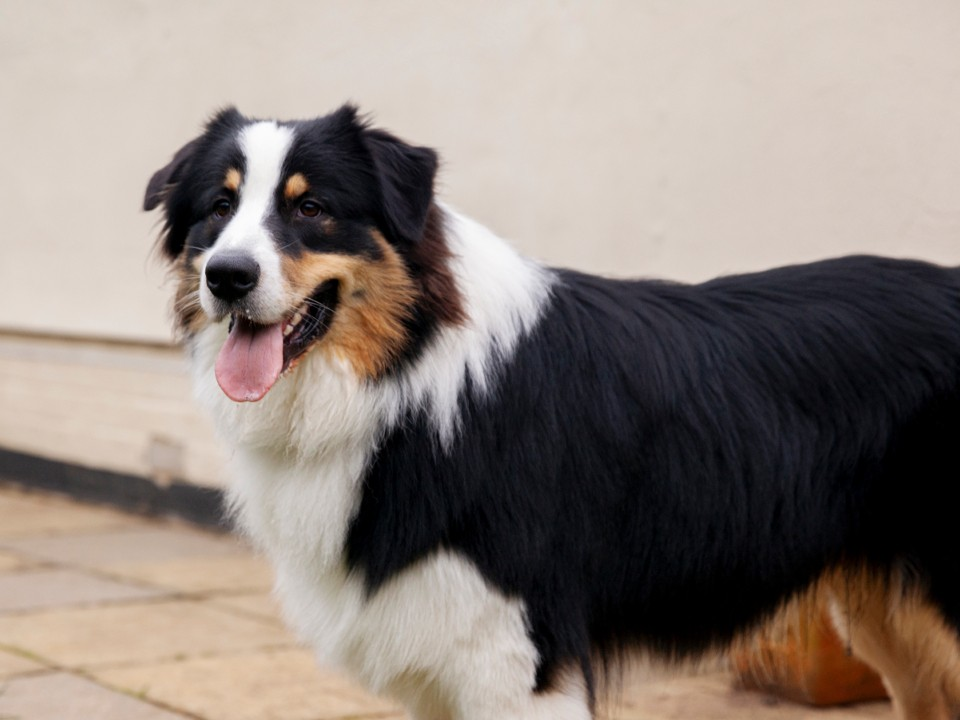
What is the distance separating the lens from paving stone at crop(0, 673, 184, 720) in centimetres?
430

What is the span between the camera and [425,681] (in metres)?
3.17

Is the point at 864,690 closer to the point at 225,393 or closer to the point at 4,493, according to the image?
the point at 225,393

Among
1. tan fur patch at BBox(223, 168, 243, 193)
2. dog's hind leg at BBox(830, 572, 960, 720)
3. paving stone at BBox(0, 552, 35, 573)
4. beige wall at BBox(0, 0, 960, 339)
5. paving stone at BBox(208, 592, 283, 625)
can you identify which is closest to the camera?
tan fur patch at BBox(223, 168, 243, 193)

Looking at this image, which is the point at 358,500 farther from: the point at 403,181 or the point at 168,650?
the point at 168,650

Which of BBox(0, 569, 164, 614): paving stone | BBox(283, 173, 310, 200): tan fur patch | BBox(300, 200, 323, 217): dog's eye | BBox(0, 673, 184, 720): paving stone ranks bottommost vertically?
BBox(0, 569, 164, 614): paving stone

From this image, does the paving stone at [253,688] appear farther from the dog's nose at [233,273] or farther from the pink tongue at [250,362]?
the dog's nose at [233,273]

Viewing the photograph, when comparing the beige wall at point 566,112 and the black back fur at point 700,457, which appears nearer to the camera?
the black back fur at point 700,457

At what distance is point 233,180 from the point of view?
10.7 feet

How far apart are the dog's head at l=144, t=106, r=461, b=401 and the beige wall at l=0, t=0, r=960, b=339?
2.05m

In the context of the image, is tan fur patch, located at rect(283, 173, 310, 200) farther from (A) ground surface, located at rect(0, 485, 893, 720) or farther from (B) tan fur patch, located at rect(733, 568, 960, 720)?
(A) ground surface, located at rect(0, 485, 893, 720)

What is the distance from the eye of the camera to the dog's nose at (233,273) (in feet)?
9.87

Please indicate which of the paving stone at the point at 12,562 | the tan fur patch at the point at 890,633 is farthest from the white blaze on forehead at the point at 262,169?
the paving stone at the point at 12,562

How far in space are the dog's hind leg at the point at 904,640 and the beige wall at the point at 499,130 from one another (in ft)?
4.76

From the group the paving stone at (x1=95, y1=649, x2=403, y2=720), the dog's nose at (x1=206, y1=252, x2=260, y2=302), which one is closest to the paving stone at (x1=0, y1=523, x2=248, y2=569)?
the paving stone at (x1=95, y1=649, x2=403, y2=720)
